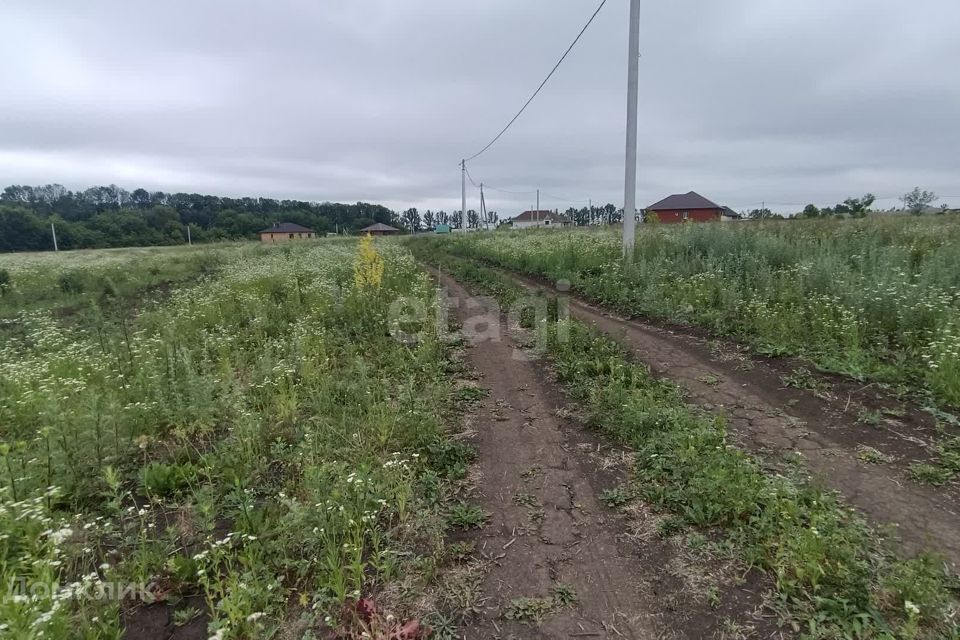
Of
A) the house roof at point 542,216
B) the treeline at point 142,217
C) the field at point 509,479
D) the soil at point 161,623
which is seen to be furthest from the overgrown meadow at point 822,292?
the house roof at point 542,216

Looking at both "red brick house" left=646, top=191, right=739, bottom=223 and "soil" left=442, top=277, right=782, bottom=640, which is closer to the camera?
"soil" left=442, top=277, right=782, bottom=640

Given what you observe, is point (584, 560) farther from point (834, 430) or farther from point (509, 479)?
point (834, 430)

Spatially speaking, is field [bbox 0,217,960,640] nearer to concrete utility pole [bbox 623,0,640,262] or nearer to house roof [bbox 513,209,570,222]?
concrete utility pole [bbox 623,0,640,262]

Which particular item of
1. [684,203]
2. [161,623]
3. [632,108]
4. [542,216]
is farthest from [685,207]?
[161,623]

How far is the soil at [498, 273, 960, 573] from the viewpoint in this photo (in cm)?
260

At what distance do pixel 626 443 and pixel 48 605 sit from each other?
12.1 feet

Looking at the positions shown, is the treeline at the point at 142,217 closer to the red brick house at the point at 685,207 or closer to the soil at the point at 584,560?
the red brick house at the point at 685,207

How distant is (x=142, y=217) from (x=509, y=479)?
79.9 m

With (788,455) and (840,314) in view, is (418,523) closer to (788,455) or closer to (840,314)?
(788,455)

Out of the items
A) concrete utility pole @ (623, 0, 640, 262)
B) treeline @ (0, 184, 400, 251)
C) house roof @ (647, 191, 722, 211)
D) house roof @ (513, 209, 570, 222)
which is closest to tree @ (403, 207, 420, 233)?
treeline @ (0, 184, 400, 251)

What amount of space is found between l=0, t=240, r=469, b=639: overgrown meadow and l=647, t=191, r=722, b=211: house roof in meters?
63.2

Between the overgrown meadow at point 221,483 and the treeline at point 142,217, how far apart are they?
6529 cm

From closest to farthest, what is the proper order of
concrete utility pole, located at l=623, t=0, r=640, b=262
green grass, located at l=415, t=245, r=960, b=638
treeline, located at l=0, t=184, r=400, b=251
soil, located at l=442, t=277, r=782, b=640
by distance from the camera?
green grass, located at l=415, t=245, r=960, b=638
soil, located at l=442, t=277, r=782, b=640
concrete utility pole, located at l=623, t=0, r=640, b=262
treeline, located at l=0, t=184, r=400, b=251

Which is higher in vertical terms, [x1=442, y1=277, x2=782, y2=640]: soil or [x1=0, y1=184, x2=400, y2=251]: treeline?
[x1=0, y1=184, x2=400, y2=251]: treeline
